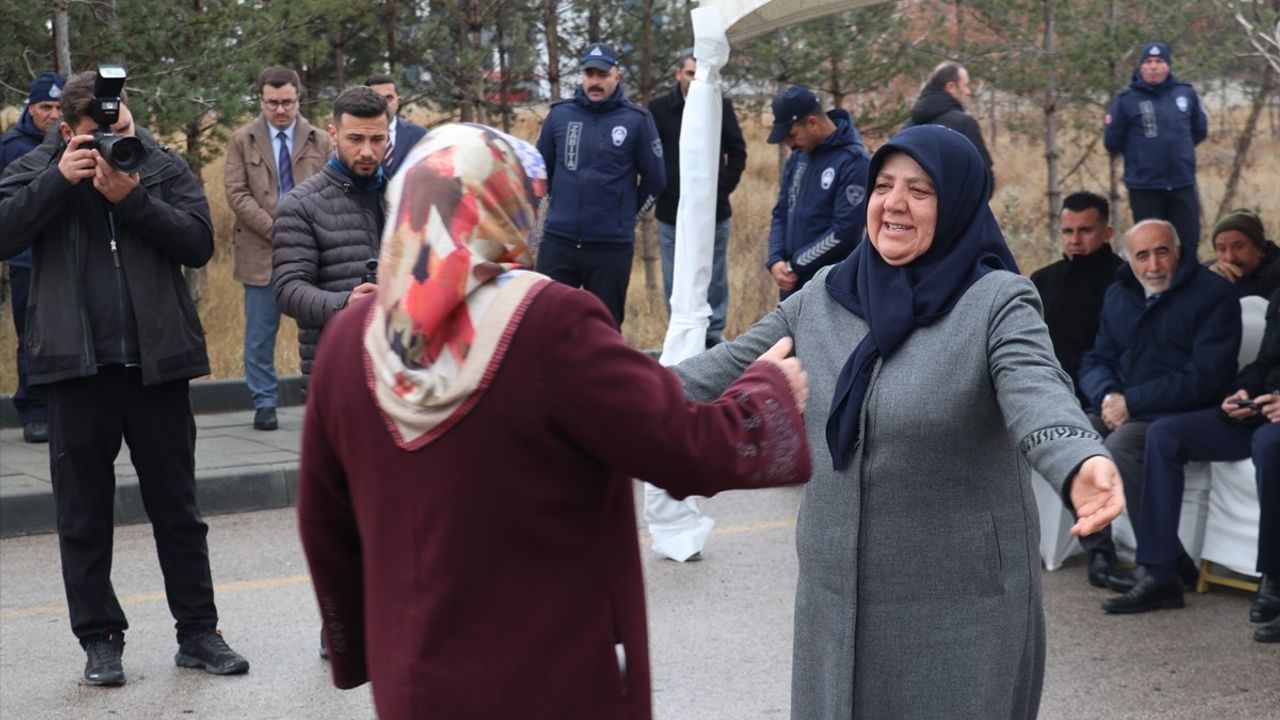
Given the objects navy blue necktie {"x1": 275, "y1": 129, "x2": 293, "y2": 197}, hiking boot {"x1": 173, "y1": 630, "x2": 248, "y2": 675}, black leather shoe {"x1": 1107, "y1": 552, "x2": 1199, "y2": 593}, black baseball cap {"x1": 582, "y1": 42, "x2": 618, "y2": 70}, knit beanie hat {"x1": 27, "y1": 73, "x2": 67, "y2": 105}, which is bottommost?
black leather shoe {"x1": 1107, "y1": 552, "x2": 1199, "y2": 593}

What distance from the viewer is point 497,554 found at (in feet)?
8.48

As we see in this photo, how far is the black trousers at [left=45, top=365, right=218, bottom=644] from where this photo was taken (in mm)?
5629

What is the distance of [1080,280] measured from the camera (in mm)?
8008

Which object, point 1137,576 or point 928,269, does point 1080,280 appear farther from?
point 928,269

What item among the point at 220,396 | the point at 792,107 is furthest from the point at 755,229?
the point at 792,107

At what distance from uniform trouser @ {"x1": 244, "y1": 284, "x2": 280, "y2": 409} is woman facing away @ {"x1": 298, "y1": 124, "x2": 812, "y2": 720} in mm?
7535

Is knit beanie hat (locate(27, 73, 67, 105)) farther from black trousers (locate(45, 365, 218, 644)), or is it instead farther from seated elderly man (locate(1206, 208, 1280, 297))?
seated elderly man (locate(1206, 208, 1280, 297))

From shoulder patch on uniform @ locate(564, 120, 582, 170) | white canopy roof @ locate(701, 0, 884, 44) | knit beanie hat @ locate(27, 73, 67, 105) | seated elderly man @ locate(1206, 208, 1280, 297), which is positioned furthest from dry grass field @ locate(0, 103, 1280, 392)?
seated elderly man @ locate(1206, 208, 1280, 297)

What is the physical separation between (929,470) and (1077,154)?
24255mm

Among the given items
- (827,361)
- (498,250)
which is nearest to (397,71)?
(827,361)

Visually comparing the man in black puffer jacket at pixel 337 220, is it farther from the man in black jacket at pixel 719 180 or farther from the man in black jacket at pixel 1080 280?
the man in black jacket at pixel 719 180

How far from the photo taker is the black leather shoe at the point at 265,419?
397 inches

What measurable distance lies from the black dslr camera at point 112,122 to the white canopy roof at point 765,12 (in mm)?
2955

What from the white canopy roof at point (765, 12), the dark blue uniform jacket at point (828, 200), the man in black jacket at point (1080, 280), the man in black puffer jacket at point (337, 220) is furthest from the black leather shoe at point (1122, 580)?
the man in black puffer jacket at point (337, 220)
